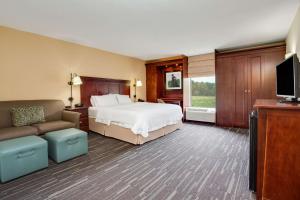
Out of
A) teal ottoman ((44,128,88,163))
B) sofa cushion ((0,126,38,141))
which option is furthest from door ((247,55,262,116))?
sofa cushion ((0,126,38,141))

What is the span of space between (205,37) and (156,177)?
3559 mm

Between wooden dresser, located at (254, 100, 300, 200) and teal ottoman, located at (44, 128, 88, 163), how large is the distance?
9.17 feet

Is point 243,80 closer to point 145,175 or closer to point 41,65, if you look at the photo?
point 145,175

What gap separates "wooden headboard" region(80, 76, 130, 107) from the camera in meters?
4.88

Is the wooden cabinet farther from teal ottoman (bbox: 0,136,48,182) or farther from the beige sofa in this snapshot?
teal ottoman (bbox: 0,136,48,182)

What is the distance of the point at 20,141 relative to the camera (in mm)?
2473

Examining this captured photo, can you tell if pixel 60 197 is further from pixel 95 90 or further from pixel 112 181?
pixel 95 90

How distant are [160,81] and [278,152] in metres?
5.87

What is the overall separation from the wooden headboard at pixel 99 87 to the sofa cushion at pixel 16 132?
192cm

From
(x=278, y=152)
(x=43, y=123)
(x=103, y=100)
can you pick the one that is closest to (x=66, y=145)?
(x=43, y=123)

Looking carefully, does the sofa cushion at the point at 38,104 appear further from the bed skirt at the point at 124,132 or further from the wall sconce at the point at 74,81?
the bed skirt at the point at 124,132

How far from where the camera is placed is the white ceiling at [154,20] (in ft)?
8.47

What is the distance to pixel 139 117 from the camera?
344 centimetres

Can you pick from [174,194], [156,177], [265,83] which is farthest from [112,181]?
[265,83]
